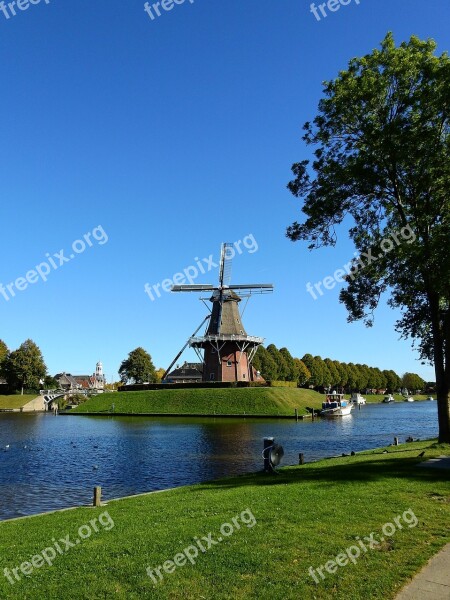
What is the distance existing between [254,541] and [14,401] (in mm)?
109774

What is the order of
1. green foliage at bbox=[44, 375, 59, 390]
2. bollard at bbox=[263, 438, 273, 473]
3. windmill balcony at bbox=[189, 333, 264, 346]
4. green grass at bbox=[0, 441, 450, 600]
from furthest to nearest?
green foliage at bbox=[44, 375, 59, 390] < windmill balcony at bbox=[189, 333, 264, 346] < bollard at bbox=[263, 438, 273, 473] < green grass at bbox=[0, 441, 450, 600]

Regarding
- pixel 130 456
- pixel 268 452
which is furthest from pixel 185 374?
pixel 268 452

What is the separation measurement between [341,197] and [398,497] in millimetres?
15309

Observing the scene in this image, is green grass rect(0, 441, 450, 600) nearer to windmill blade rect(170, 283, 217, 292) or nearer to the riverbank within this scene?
the riverbank

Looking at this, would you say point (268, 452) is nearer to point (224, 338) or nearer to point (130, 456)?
point (130, 456)

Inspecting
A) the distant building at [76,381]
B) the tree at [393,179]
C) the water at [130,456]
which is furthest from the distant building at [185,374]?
the tree at [393,179]

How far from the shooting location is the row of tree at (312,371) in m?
125

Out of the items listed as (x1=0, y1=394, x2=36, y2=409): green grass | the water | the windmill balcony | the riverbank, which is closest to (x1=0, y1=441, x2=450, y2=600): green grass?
the water

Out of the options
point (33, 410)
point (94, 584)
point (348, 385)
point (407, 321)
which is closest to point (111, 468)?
point (407, 321)

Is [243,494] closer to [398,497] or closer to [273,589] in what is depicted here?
[398,497]

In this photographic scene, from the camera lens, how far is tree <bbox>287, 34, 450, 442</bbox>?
2081 centimetres

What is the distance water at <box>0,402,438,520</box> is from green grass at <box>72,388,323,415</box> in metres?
18.1

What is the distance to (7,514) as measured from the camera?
1797 cm

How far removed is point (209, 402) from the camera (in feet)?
244
